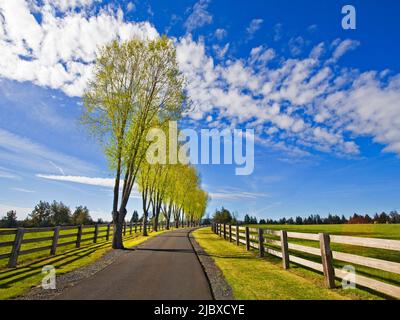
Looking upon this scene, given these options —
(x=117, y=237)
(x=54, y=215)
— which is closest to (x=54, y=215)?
(x=54, y=215)

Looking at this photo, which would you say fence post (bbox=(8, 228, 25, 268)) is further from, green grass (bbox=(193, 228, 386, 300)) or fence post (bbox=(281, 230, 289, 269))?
fence post (bbox=(281, 230, 289, 269))

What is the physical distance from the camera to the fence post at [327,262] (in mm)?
6641

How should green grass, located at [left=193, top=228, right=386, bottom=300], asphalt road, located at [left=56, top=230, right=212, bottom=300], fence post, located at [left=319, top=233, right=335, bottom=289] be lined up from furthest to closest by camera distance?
fence post, located at [left=319, top=233, right=335, bottom=289] < green grass, located at [left=193, top=228, right=386, bottom=300] < asphalt road, located at [left=56, top=230, right=212, bottom=300]

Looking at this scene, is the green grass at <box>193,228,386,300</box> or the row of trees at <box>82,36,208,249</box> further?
the row of trees at <box>82,36,208,249</box>

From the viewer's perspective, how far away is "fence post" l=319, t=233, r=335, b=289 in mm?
6641

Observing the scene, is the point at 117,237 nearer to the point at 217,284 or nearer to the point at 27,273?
the point at 27,273

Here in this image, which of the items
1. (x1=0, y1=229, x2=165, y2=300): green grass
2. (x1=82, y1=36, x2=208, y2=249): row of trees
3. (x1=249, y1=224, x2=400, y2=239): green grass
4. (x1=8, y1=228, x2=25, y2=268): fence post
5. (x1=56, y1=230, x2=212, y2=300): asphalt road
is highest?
(x1=82, y1=36, x2=208, y2=249): row of trees

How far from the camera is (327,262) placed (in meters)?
6.84

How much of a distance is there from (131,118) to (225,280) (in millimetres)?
13655

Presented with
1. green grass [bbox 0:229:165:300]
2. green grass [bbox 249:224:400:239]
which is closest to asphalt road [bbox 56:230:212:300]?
green grass [bbox 0:229:165:300]

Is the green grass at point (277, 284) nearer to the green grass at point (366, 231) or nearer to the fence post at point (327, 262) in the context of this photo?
the fence post at point (327, 262)
